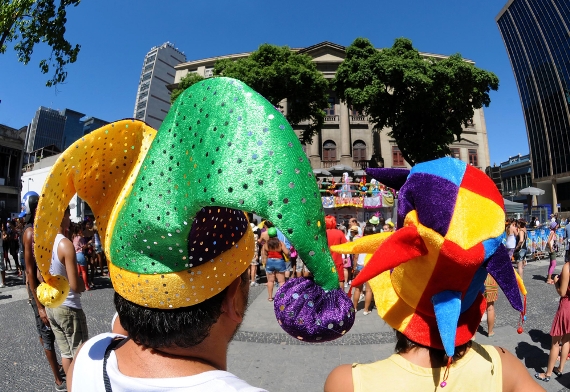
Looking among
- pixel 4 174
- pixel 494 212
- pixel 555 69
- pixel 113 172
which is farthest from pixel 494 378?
pixel 555 69

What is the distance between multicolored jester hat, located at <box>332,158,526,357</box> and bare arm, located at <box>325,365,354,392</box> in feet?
0.90

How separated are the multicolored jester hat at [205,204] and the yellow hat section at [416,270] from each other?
0.52m

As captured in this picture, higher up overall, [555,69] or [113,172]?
[555,69]

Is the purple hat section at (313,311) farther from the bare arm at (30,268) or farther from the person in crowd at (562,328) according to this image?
the person in crowd at (562,328)

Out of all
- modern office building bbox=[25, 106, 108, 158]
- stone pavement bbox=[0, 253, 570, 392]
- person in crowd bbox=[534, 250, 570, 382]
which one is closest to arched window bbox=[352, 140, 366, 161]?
stone pavement bbox=[0, 253, 570, 392]

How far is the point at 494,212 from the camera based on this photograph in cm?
121

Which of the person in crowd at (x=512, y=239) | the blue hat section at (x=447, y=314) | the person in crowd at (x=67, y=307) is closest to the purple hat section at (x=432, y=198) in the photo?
the blue hat section at (x=447, y=314)

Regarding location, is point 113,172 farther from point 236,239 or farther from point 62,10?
point 62,10

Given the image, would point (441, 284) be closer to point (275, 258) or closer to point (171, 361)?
point (171, 361)

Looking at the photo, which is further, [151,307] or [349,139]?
[349,139]

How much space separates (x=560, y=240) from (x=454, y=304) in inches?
611

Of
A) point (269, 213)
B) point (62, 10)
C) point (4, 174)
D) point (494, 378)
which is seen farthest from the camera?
point (4, 174)

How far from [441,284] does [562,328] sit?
3800mm

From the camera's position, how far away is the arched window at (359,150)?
3200cm
